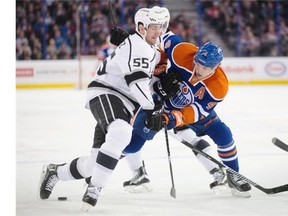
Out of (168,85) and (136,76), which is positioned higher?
(136,76)

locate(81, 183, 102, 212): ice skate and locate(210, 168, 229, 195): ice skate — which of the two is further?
locate(210, 168, 229, 195): ice skate

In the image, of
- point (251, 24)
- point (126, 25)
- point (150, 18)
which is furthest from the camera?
point (251, 24)

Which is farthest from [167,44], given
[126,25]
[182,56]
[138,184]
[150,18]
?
[126,25]

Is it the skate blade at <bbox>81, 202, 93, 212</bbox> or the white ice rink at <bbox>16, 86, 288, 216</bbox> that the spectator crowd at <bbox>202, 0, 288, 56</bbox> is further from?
the skate blade at <bbox>81, 202, 93, 212</bbox>

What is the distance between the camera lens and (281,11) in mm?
12945

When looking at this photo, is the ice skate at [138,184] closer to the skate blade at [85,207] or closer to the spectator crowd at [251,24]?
the skate blade at [85,207]

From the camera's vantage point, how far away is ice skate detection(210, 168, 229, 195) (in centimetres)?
345

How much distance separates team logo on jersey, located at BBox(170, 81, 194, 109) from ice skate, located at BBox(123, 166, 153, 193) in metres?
0.46

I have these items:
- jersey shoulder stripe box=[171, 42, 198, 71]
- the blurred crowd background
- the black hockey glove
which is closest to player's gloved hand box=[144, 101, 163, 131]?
the black hockey glove

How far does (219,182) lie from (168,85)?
630 millimetres

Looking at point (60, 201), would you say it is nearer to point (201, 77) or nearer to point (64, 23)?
point (201, 77)

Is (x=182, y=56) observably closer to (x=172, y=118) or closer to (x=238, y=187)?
(x=172, y=118)

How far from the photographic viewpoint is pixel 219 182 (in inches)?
137
